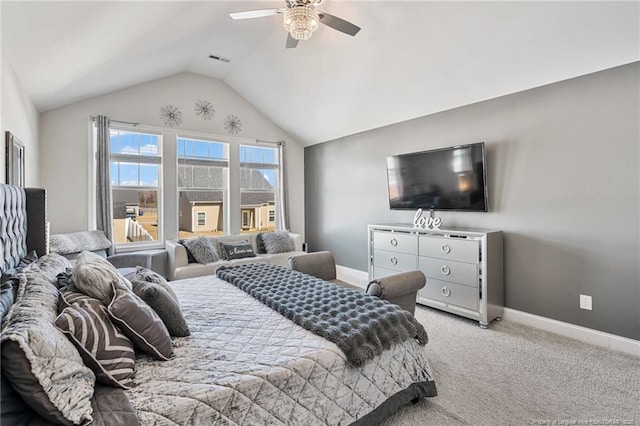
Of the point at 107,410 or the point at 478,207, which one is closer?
the point at 107,410

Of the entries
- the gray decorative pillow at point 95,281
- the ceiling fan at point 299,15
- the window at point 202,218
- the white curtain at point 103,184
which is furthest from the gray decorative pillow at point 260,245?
the gray decorative pillow at point 95,281

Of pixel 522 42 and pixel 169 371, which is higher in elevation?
pixel 522 42

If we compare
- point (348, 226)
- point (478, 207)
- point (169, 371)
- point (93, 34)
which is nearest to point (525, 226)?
point (478, 207)

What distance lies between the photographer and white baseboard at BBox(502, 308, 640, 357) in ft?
9.05

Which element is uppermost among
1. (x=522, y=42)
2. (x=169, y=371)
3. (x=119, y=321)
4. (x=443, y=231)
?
(x=522, y=42)

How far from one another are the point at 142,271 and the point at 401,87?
11.6 feet

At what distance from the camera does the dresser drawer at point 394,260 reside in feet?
13.2

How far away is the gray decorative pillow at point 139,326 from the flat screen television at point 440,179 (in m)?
3.47

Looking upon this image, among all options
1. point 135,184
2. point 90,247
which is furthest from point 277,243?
point 90,247

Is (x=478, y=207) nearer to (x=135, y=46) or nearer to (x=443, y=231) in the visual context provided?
(x=443, y=231)

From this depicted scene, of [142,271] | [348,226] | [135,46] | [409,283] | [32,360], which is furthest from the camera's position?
[348,226]

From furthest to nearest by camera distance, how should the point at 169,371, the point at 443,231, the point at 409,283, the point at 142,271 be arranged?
the point at 443,231
the point at 409,283
the point at 142,271
the point at 169,371

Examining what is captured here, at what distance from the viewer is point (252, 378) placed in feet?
4.50

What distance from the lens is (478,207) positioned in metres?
3.71
